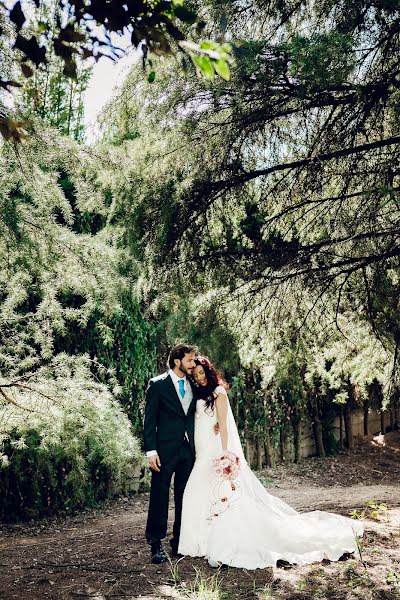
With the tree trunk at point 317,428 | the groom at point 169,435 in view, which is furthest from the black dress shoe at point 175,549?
the tree trunk at point 317,428

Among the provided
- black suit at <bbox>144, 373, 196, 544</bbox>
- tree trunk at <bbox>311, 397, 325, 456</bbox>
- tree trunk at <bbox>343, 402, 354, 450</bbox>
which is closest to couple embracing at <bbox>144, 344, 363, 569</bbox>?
black suit at <bbox>144, 373, 196, 544</bbox>

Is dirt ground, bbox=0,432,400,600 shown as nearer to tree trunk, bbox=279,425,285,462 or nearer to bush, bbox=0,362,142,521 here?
bush, bbox=0,362,142,521

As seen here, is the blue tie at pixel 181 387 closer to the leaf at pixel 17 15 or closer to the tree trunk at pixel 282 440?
the leaf at pixel 17 15

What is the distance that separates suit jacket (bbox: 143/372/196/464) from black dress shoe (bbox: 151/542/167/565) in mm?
628

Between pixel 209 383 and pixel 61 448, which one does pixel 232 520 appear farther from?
pixel 61 448

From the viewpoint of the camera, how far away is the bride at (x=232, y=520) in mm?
4832

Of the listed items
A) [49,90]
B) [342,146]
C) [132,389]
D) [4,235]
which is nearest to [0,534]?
[132,389]

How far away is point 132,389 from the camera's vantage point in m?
8.88

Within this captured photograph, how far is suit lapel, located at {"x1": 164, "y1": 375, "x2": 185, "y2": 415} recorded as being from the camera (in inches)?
201

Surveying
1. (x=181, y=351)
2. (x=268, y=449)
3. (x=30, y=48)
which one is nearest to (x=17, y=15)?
(x=30, y=48)

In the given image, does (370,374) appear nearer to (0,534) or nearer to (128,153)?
(128,153)

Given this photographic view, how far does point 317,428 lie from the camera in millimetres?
11555

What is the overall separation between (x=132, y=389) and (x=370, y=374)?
11.0 feet

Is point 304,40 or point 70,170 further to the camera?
point 70,170
